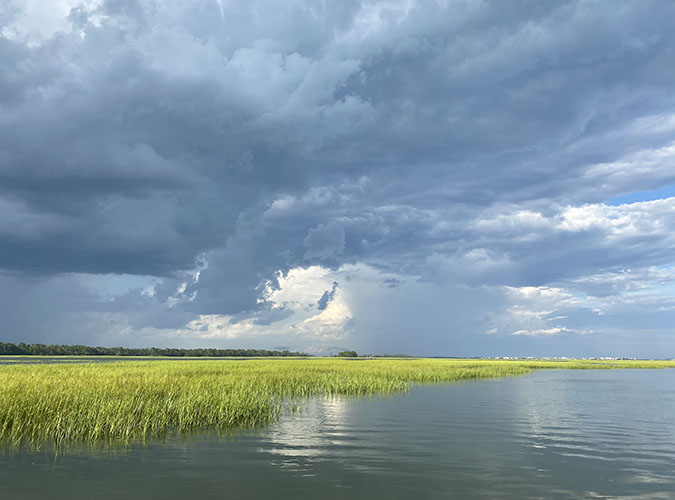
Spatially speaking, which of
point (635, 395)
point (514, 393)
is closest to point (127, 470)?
point (514, 393)

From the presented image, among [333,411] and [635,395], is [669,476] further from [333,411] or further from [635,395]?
[635,395]

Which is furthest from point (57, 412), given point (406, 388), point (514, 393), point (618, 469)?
point (514, 393)

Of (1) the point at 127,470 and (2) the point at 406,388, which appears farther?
(2) the point at 406,388

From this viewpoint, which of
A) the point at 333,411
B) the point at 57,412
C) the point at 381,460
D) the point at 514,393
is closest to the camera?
the point at 381,460

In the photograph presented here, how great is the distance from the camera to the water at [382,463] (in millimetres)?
11914

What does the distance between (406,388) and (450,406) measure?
35.2 feet

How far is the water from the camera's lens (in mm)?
11914

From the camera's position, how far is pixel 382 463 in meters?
14.9

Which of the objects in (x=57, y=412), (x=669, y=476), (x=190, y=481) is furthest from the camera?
(x=57, y=412)

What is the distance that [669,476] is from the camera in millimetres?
14016

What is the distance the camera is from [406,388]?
39938 millimetres

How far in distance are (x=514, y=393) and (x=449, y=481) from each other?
28738 millimetres

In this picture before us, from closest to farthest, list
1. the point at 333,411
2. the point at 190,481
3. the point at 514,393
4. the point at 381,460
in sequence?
the point at 190,481 < the point at 381,460 < the point at 333,411 < the point at 514,393

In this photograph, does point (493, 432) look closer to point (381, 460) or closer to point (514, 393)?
point (381, 460)
